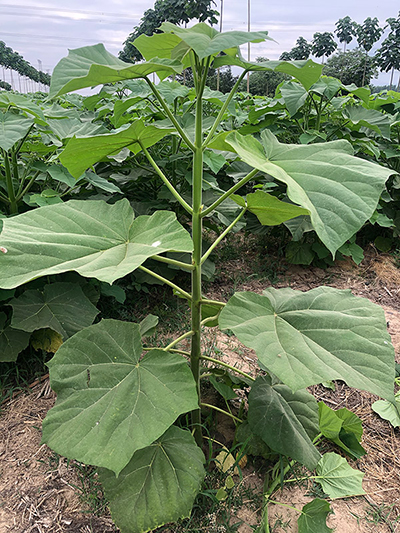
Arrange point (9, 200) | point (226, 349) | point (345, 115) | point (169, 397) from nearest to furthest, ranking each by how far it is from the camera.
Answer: point (169, 397), point (9, 200), point (226, 349), point (345, 115)

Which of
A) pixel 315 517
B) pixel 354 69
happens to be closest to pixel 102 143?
pixel 315 517

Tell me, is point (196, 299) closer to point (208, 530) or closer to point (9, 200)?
point (208, 530)

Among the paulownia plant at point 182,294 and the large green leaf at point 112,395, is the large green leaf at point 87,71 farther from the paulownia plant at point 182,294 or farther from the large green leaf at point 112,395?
the large green leaf at point 112,395

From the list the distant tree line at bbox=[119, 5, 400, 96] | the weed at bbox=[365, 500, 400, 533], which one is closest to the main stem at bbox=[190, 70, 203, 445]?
the weed at bbox=[365, 500, 400, 533]

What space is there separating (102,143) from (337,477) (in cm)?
134

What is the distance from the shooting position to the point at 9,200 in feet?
6.19

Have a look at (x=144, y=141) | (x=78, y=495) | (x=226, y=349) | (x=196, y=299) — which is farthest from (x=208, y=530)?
(x=144, y=141)

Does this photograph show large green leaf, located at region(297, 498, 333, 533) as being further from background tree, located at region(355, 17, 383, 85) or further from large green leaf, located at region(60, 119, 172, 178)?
background tree, located at region(355, 17, 383, 85)

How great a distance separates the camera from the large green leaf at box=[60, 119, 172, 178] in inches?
39.8

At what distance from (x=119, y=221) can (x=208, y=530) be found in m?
0.99

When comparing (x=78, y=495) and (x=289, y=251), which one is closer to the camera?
(x=78, y=495)

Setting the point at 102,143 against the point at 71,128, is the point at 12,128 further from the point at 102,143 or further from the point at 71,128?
the point at 102,143

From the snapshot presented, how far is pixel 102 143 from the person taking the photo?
42.0 inches

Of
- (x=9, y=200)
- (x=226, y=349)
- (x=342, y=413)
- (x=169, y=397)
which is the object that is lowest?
(x=226, y=349)
